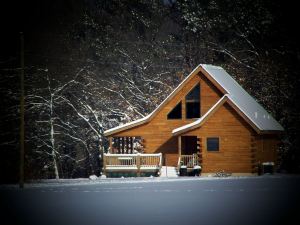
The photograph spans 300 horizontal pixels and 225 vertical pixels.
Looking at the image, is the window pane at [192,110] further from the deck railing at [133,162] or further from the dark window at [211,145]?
the deck railing at [133,162]

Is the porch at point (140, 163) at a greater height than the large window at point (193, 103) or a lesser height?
lesser

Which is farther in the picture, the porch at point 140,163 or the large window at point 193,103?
the large window at point 193,103

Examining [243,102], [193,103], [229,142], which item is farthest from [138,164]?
[243,102]

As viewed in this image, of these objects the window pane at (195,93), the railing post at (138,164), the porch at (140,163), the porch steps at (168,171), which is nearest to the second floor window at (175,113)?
the window pane at (195,93)

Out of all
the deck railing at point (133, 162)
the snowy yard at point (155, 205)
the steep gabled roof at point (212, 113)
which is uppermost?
the steep gabled roof at point (212, 113)

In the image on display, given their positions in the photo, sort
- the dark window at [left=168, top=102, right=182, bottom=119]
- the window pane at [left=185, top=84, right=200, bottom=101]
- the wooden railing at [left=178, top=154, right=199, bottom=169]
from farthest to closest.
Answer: the dark window at [left=168, top=102, right=182, bottom=119]
the window pane at [left=185, top=84, right=200, bottom=101]
the wooden railing at [left=178, top=154, right=199, bottom=169]

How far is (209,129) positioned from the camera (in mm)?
49281

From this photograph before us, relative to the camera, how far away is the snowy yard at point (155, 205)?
2080 cm

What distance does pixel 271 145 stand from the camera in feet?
175

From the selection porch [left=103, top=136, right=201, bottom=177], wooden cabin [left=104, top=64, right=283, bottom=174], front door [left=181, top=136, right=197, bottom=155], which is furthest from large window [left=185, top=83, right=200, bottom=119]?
porch [left=103, top=136, right=201, bottom=177]

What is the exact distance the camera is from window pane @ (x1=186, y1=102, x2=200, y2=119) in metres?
52.3

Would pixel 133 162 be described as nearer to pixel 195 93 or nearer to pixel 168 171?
pixel 168 171

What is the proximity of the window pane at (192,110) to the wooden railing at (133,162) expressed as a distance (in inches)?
191

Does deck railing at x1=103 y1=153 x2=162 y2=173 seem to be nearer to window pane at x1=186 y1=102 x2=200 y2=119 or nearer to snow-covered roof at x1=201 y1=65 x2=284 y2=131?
window pane at x1=186 y1=102 x2=200 y2=119
